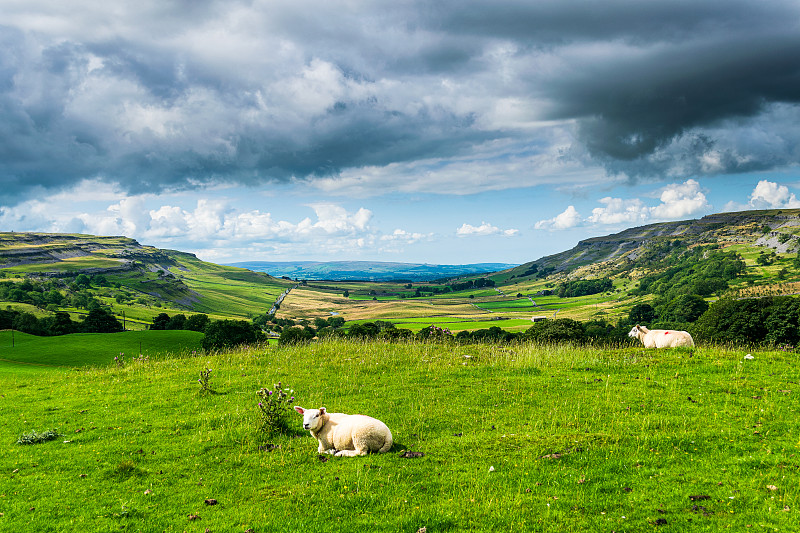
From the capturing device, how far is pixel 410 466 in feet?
36.0

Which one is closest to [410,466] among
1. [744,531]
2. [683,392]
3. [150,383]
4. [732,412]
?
→ [744,531]

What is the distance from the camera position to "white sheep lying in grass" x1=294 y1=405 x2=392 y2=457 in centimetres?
1208

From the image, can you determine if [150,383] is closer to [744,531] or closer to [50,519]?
[50,519]

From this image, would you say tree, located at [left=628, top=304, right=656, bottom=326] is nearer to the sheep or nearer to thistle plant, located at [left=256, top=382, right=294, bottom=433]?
the sheep

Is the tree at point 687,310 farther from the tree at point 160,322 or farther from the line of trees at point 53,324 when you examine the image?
the line of trees at point 53,324

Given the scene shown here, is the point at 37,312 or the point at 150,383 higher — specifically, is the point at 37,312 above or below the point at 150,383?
below

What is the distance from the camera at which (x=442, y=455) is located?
461 inches

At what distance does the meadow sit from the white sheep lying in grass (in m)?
0.52

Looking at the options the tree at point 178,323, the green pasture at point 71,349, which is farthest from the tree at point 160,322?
the green pasture at point 71,349

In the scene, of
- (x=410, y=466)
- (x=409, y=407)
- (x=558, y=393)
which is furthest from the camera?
(x=558, y=393)

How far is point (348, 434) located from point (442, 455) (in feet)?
8.68

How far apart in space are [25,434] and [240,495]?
9128 millimetres

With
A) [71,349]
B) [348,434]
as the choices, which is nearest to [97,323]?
[71,349]

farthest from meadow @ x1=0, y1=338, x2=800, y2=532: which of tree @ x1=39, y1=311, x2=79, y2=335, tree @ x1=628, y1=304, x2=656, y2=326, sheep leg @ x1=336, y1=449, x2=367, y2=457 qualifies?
tree @ x1=628, y1=304, x2=656, y2=326
